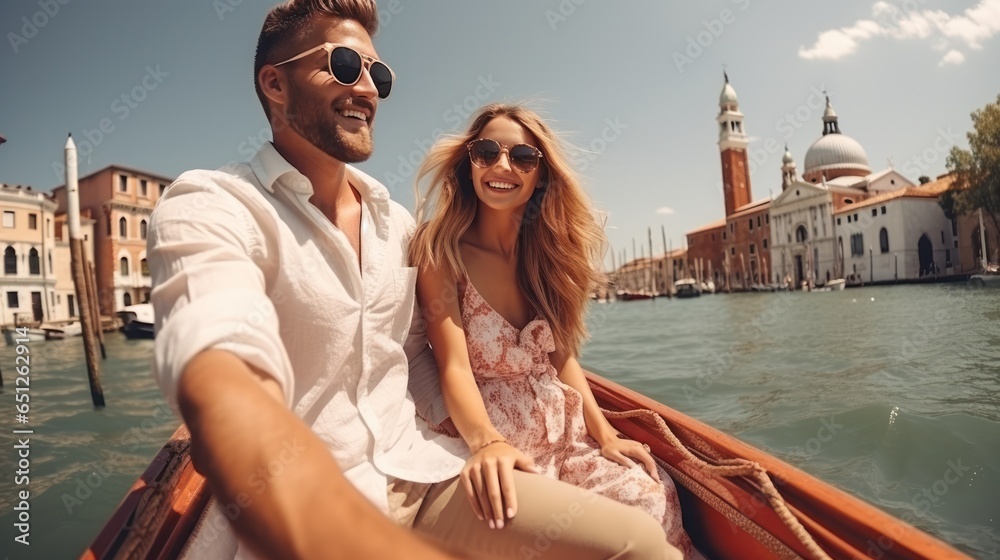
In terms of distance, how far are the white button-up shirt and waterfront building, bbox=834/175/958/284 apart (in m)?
34.8

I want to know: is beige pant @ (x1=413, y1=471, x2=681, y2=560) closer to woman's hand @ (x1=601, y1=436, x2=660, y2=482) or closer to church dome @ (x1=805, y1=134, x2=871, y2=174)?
woman's hand @ (x1=601, y1=436, x2=660, y2=482)

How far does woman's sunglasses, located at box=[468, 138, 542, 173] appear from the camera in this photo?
1.39 metres

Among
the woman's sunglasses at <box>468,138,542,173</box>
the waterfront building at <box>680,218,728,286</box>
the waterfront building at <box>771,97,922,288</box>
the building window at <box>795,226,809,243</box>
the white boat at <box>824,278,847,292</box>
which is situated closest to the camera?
the woman's sunglasses at <box>468,138,542,173</box>

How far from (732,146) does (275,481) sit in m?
49.9

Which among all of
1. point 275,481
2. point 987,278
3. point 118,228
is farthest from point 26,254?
point 987,278

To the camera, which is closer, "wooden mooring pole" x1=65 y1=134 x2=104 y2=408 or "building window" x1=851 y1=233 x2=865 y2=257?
"wooden mooring pole" x1=65 y1=134 x2=104 y2=408

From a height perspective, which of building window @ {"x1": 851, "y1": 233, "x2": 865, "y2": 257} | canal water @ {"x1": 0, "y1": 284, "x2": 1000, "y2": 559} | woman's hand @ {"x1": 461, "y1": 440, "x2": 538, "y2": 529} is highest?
building window @ {"x1": 851, "y1": 233, "x2": 865, "y2": 257}

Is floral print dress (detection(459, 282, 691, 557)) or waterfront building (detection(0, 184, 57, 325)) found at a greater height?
waterfront building (detection(0, 184, 57, 325))

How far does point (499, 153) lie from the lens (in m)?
1.39

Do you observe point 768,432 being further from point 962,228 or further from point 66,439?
point 962,228

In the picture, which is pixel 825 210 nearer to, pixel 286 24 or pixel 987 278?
pixel 987 278

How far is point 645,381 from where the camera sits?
5.84 m

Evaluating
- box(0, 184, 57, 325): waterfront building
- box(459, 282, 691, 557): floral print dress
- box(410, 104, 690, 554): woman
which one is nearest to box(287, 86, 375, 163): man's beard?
box(410, 104, 690, 554): woman

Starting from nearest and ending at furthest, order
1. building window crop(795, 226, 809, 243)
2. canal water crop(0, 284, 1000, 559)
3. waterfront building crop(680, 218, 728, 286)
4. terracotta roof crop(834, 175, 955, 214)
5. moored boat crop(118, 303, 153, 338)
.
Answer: canal water crop(0, 284, 1000, 559)
moored boat crop(118, 303, 153, 338)
terracotta roof crop(834, 175, 955, 214)
building window crop(795, 226, 809, 243)
waterfront building crop(680, 218, 728, 286)
